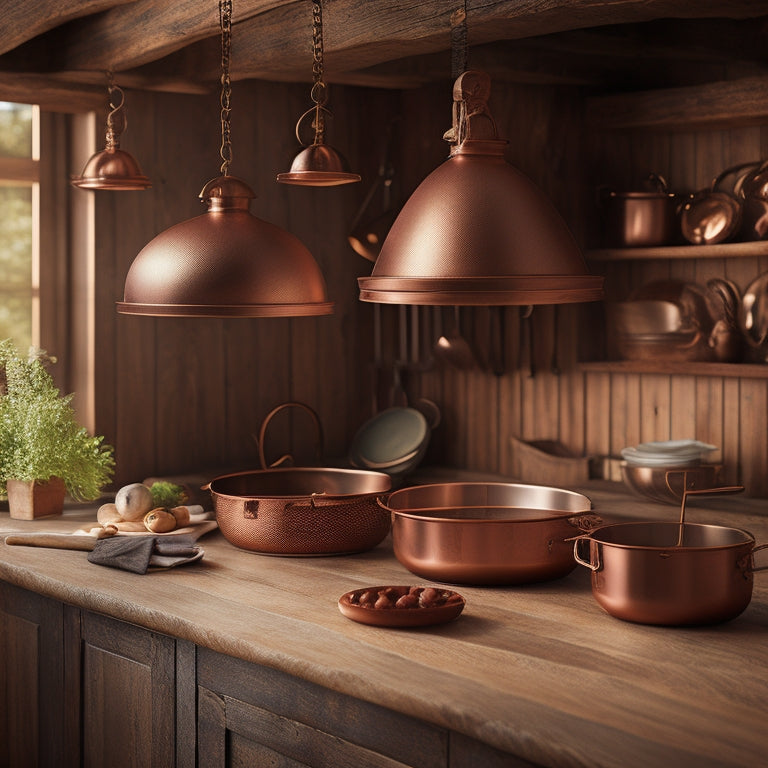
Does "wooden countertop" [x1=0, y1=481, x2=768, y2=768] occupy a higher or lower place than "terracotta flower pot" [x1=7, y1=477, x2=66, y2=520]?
lower

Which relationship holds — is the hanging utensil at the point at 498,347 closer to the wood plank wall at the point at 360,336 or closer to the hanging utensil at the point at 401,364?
the wood plank wall at the point at 360,336

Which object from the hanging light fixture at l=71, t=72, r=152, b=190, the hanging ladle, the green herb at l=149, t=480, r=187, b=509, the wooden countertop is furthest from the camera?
the hanging ladle

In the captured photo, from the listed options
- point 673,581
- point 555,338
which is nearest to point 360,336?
point 555,338

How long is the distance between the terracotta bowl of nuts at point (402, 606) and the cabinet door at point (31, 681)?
0.84 metres

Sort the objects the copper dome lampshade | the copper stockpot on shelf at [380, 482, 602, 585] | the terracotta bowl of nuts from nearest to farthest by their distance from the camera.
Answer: the copper dome lampshade < the terracotta bowl of nuts < the copper stockpot on shelf at [380, 482, 602, 585]

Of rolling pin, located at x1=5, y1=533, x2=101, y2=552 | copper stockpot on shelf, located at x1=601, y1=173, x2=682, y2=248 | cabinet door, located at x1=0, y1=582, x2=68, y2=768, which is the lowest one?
cabinet door, located at x1=0, y1=582, x2=68, y2=768

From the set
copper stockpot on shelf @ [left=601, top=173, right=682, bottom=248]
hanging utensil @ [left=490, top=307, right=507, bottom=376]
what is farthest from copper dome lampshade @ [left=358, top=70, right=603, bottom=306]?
hanging utensil @ [left=490, top=307, right=507, bottom=376]

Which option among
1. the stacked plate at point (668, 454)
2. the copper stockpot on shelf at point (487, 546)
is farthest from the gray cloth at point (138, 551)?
the stacked plate at point (668, 454)

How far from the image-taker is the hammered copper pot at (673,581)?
2.09 metres

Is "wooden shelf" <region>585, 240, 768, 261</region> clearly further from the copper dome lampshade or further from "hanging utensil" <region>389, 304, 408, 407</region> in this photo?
the copper dome lampshade

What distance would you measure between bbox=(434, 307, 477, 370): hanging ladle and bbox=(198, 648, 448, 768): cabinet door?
2117 millimetres

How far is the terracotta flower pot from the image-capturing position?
3.28 metres

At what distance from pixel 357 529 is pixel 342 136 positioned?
6.46 ft

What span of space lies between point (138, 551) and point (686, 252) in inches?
79.2
